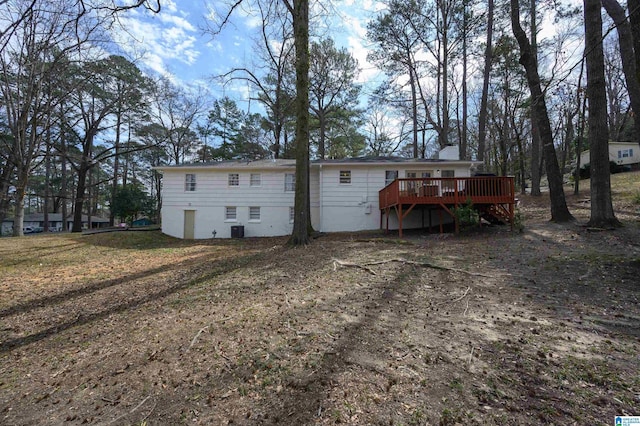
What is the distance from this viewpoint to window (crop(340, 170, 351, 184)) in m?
16.1

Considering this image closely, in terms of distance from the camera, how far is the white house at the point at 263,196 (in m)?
15.9

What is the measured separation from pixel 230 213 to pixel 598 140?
53.2 feet

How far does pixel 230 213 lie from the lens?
17469 mm

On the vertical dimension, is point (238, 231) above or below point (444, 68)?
below

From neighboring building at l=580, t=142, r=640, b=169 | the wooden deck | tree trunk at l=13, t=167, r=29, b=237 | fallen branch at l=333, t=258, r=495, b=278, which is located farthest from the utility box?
neighboring building at l=580, t=142, r=640, b=169

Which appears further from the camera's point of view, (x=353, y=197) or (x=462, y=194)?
(x=353, y=197)

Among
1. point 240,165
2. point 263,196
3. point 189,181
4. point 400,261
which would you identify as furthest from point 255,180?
point 400,261

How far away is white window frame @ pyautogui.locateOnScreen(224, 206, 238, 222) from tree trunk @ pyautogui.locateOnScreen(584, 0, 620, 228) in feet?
51.1

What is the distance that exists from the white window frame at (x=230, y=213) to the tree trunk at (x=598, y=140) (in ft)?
51.1

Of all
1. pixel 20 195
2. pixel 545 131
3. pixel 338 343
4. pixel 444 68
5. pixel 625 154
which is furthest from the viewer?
pixel 625 154

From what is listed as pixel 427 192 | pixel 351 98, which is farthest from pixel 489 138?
pixel 427 192

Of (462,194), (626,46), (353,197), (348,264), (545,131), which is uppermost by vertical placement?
(626,46)

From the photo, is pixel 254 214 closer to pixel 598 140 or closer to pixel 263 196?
pixel 263 196

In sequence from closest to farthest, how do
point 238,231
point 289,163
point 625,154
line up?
point 238,231
point 289,163
point 625,154
